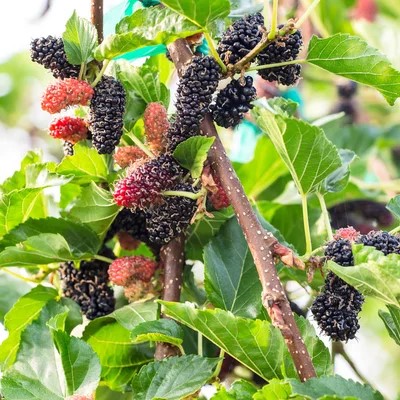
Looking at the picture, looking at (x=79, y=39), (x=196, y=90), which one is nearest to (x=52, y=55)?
(x=79, y=39)

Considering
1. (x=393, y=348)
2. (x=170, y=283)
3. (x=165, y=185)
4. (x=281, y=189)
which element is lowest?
(x=393, y=348)

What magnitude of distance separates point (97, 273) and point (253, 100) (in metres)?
0.27

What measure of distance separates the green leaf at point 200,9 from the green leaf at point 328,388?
0.99 ft

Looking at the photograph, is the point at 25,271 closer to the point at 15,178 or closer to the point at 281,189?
the point at 15,178

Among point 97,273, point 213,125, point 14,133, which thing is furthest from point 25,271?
point 14,133

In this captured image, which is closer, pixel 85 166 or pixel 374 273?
pixel 374 273

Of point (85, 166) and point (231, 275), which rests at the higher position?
point (85, 166)

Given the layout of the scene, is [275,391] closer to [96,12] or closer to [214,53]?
[214,53]

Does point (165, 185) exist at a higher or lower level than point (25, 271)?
higher

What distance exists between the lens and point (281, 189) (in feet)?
4.33

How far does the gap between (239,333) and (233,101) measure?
0.22 m

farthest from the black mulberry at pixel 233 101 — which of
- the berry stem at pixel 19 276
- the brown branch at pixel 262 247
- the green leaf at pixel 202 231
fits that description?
the berry stem at pixel 19 276

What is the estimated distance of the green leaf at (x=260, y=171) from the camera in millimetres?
1226

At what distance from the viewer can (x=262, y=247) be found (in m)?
0.71
